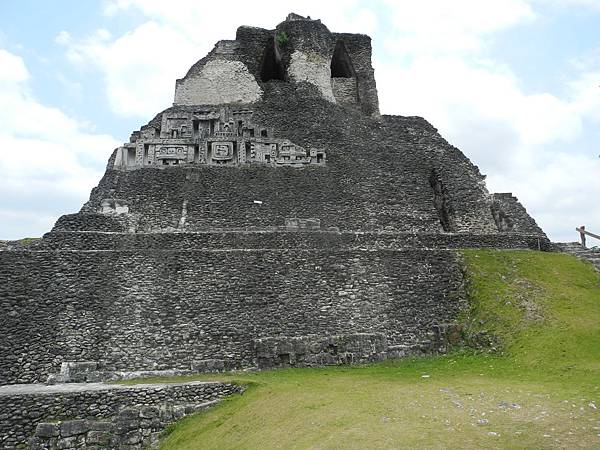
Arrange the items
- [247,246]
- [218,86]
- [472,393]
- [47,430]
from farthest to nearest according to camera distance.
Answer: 1. [218,86]
2. [247,246]
3. [47,430]
4. [472,393]

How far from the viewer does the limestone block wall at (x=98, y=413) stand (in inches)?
400

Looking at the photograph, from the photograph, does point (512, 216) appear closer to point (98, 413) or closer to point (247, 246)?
point (247, 246)

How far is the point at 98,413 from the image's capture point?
417 inches

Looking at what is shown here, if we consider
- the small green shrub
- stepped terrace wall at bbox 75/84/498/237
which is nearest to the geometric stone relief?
stepped terrace wall at bbox 75/84/498/237

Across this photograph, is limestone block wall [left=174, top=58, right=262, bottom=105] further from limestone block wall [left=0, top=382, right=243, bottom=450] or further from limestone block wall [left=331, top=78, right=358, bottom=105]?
limestone block wall [left=0, top=382, right=243, bottom=450]

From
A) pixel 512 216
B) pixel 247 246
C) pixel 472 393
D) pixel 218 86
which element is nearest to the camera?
pixel 472 393

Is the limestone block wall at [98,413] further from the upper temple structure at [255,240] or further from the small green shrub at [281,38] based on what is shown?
the small green shrub at [281,38]

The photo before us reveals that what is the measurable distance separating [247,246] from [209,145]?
263 inches

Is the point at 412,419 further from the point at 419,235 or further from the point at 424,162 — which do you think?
the point at 424,162

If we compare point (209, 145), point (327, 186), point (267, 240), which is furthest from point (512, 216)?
point (209, 145)

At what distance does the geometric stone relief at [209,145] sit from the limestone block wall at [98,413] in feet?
35.9

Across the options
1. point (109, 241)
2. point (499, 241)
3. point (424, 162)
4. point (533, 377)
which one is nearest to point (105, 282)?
point (109, 241)

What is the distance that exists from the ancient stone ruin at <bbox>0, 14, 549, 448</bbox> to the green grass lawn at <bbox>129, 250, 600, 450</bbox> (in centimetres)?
91

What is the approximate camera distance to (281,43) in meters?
26.2
